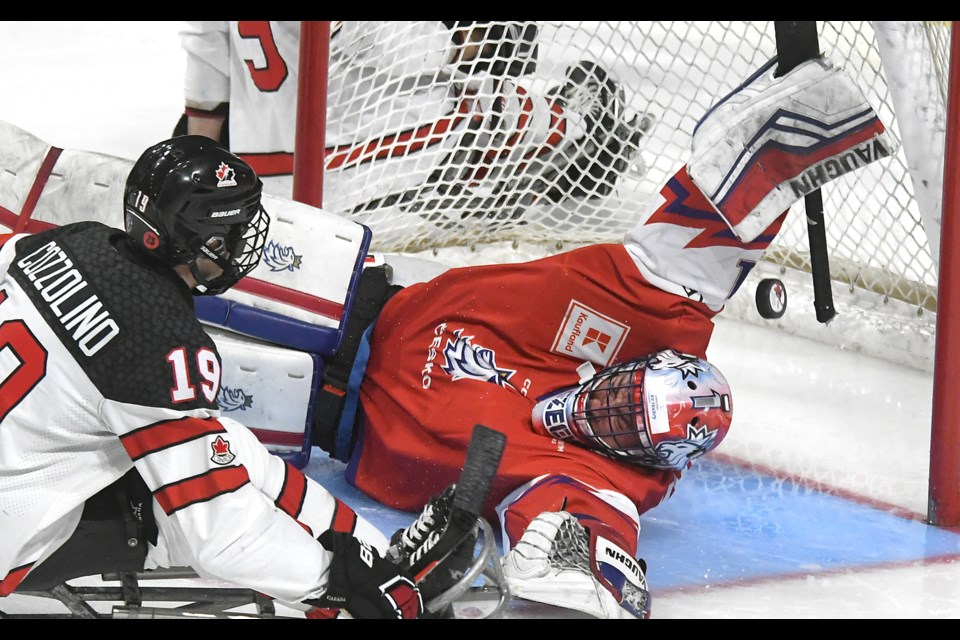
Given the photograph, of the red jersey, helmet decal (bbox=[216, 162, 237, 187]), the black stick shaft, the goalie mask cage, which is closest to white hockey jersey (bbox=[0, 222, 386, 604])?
helmet decal (bbox=[216, 162, 237, 187])

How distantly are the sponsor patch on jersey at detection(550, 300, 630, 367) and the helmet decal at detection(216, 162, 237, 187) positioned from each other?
0.92 meters

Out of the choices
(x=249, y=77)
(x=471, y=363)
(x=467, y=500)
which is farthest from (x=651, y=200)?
(x=467, y=500)

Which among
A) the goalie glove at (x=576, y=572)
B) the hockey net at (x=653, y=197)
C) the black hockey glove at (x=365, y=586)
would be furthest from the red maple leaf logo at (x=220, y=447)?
the hockey net at (x=653, y=197)

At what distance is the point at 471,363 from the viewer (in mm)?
2660

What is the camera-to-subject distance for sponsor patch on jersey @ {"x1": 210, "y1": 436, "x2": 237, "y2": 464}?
70.3 inches

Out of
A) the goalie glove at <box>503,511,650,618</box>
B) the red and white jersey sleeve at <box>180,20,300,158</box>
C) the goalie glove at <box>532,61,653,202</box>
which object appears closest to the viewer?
the goalie glove at <box>503,511,650,618</box>

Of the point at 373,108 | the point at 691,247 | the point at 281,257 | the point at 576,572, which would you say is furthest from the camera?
the point at 373,108

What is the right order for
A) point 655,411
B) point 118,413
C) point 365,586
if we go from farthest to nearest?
point 655,411 → point 365,586 → point 118,413

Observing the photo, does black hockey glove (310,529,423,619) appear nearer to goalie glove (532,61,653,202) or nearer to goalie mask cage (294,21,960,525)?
goalie mask cage (294,21,960,525)

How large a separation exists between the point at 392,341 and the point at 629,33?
5.34ft

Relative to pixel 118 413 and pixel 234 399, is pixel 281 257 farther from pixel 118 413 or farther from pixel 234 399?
pixel 118 413

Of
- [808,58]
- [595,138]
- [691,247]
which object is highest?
[808,58]

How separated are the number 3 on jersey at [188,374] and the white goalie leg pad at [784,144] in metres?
1.09

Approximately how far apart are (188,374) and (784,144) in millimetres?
1237
